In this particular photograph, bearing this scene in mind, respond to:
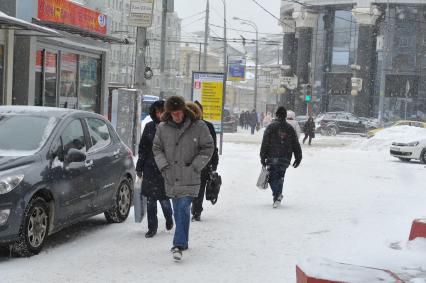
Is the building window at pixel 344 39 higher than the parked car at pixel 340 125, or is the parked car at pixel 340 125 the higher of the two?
the building window at pixel 344 39

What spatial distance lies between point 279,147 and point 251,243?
3.35m

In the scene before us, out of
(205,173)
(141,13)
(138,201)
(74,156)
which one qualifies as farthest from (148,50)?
(74,156)

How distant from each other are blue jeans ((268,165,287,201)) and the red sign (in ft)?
29.5

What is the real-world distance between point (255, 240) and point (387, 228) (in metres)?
2.16

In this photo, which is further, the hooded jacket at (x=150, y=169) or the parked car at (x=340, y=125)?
the parked car at (x=340, y=125)

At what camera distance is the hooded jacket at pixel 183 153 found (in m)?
7.18

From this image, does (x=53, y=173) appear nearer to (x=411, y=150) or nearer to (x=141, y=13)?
(x=141, y=13)

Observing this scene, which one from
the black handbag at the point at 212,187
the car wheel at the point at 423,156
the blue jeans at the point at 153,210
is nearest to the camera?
the blue jeans at the point at 153,210

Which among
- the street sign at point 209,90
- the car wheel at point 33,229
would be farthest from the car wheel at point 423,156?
the car wheel at point 33,229

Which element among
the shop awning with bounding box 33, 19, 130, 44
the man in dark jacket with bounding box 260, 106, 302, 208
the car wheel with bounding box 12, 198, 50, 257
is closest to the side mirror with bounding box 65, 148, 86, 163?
the car wheel with bounding box 12, 198, 50, 257

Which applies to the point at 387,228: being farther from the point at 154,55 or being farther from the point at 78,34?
the point at 154,55

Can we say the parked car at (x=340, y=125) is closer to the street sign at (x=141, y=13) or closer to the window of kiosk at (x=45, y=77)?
the window of kiosk at (x=45, y=77)

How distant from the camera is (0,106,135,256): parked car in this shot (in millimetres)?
6996

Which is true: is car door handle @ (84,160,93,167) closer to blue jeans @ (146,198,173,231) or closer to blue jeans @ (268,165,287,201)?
blue jeans @ (146,198,173,231)
